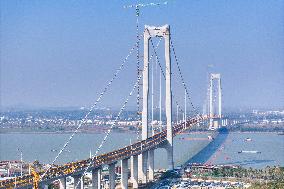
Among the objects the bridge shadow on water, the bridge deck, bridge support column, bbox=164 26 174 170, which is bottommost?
the bridge shadow on water

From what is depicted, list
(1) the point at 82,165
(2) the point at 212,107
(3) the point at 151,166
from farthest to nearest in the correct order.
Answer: (2) the point at 212,107 < (3) the point at 151,166 < (1) the point at 82,165

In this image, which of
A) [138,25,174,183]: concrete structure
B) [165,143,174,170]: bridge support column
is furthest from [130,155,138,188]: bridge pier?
[165,143,174,170]: bridge support column

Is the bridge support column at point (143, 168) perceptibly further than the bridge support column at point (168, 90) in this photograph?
No

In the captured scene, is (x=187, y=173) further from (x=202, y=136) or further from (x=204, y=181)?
(x=202, y=136)

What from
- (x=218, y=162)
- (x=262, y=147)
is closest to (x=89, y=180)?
(x=218, y=162)

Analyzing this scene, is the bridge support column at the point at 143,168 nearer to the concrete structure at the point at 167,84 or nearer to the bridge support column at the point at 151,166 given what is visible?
the bridge support column at the point at 151,166

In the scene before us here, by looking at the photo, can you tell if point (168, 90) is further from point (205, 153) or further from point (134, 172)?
point (205, 153)

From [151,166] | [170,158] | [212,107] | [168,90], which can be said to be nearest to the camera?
[151,166]

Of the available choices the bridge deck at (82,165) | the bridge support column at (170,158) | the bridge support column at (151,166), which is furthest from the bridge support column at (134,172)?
the bridge support column at (170,158)

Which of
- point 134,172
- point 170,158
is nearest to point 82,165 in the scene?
point 134,172

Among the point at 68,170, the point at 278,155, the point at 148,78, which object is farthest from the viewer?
the point at 278,155

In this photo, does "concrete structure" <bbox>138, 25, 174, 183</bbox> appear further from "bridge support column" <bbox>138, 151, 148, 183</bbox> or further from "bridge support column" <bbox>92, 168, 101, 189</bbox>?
"bridge support column" <bbox>92, 168, 101, 189</bbox>
